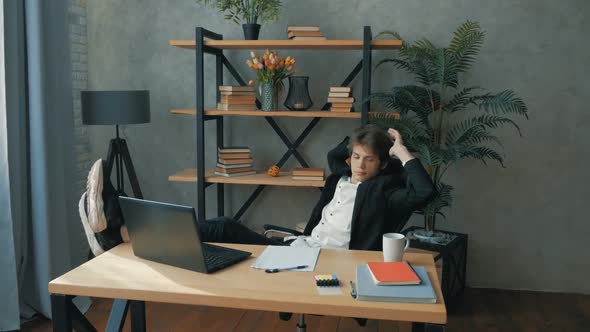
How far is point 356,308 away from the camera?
5.10 feet

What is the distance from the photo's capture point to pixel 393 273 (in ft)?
5.71

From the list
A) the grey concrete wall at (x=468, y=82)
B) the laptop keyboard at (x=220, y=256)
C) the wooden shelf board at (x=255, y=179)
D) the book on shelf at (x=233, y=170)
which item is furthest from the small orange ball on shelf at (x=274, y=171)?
the laptop keyboard at (x=220, y=256)

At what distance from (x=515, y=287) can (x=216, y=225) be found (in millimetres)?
2292

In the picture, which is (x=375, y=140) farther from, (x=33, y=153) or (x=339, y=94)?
(x=33, y=153)

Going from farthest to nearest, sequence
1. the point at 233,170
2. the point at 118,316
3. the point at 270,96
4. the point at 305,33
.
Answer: the point at 233,170 → the point at 270,96 → the point at 305,33 → the point at 118,316

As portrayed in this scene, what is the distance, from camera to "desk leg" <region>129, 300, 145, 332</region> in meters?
2.38

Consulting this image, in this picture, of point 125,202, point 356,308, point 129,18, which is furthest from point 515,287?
point 129,18

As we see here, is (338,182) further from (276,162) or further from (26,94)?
(26,94)

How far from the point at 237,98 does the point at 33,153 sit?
48.1 inches

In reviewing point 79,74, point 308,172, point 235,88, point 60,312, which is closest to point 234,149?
point 235,88

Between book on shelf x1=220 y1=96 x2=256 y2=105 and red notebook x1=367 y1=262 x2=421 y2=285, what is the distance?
6.49ft

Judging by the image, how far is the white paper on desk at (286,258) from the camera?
1884 millimetres

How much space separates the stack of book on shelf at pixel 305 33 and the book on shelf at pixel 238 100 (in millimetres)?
481

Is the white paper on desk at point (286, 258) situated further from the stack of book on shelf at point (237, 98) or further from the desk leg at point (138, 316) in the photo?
the stack of book on shelf at point (237, 98)
